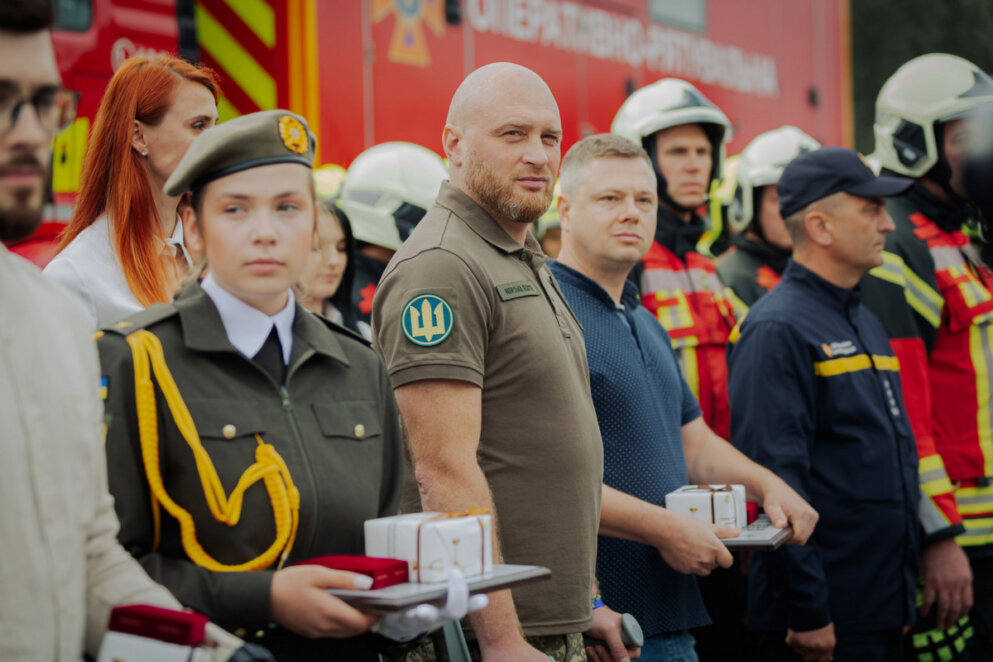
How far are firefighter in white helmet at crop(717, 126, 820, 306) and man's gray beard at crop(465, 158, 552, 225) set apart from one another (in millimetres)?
3256

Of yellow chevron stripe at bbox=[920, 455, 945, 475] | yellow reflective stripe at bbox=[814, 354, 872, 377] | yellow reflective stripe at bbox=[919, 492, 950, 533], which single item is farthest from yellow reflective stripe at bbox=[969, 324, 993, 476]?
yellow reflective stripe at bbox=[814, 354, 872, 377]

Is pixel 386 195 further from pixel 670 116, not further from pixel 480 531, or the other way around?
pixel 480 531

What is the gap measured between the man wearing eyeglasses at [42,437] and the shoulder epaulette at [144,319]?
19 cm

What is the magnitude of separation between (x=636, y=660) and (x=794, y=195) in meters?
2.04

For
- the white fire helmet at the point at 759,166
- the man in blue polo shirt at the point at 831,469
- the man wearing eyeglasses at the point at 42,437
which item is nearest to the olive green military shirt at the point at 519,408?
the man wearing eyeglasses at the point at 42,437

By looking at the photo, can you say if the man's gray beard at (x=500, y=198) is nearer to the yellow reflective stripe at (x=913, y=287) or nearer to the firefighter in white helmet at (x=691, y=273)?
the firefighter in white helmet at (x=691, y=273)

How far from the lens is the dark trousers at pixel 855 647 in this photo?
165 inches

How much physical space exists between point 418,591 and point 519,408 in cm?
93

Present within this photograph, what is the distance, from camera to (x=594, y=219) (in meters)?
3.77

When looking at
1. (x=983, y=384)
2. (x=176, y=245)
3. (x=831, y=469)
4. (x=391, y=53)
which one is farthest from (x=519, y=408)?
(x=391, y=53)

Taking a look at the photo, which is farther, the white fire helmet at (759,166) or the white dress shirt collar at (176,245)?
the white fire helmet at (759,166)

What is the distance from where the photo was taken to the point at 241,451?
6.71 ft

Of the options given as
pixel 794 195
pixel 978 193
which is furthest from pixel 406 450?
pixel 978 193

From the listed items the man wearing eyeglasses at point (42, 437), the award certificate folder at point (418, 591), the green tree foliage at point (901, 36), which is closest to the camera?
the man wearing eyeglasses at point (42, 437)
